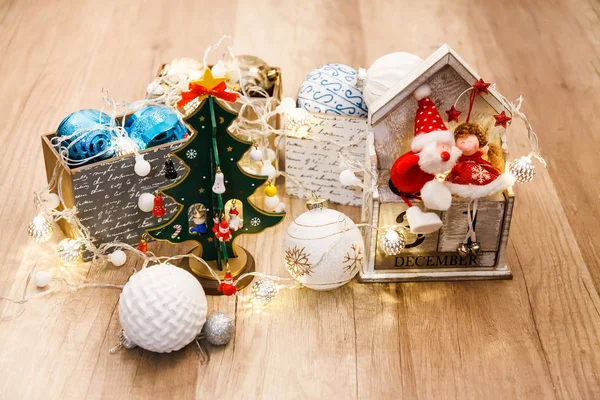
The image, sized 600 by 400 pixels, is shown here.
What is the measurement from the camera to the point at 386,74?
4.86ft

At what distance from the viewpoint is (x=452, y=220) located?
4.62ft

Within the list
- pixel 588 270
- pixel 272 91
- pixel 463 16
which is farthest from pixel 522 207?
pixel 463 16

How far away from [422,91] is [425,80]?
2 centimetres

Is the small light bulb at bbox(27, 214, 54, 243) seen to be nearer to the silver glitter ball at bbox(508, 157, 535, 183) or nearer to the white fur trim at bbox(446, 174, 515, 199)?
the white fur trim at bbox(446, 174, 515, 199)

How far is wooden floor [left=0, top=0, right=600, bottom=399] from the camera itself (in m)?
1.29

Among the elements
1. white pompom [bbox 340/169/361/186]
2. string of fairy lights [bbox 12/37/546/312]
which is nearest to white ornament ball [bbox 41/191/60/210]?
string of fairy lights [bbox 12/37/546/312]

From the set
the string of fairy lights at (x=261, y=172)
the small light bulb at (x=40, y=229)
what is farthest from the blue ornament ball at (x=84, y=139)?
the small light bulb at (x=40, y=229)

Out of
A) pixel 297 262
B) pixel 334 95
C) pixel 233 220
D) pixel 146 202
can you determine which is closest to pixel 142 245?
pixel 146 202

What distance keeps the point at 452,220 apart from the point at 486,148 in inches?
6.3

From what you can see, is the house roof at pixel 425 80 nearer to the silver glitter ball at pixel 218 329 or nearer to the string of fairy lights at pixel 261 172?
the string of fairy lights at pixel 261 172

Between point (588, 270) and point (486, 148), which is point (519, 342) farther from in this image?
point (486, 148)

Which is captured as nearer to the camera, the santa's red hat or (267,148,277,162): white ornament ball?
the santa's red hat

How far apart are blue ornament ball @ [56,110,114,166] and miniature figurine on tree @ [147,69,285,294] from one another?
18 centimetres

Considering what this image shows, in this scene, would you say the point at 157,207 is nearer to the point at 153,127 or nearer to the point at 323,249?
the point at 153,127
